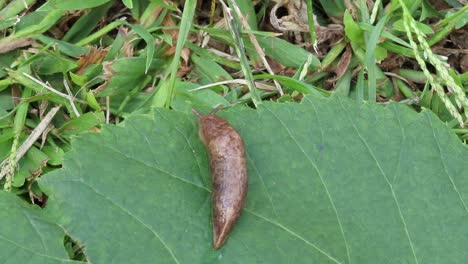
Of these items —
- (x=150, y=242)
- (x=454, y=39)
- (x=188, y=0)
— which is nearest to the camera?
(x=150, y=242)

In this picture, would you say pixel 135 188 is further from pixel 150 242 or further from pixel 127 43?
pixel 127 43

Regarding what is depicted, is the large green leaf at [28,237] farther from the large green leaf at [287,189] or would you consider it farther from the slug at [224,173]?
the slug at [224,173]

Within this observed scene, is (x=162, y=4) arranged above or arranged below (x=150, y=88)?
above

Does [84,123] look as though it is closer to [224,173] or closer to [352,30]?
[224,173]

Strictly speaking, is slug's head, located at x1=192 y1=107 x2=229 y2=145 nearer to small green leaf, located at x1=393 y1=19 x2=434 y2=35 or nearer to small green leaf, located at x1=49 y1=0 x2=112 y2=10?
small green leaf, located at x1=49 y1=0 x2=112 y2=10

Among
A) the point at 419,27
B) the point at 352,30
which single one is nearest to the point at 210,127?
the point at 352,30

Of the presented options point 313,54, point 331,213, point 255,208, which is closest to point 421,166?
point 331,213

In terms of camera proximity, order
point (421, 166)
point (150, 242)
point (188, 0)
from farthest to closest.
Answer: point (188, 0)
point (421, 166)
point (150, 242)
